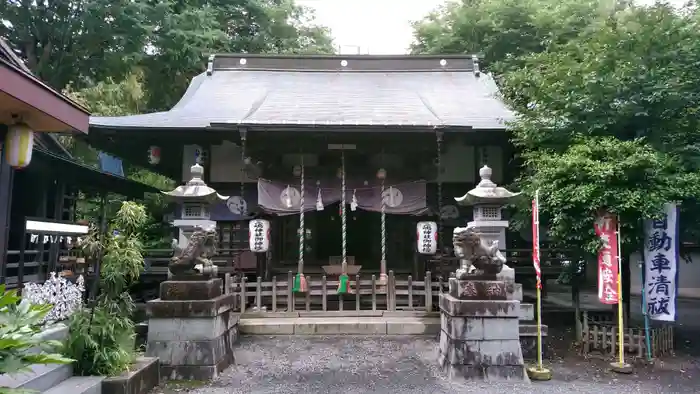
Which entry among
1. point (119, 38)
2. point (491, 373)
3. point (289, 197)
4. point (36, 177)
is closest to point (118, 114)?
point (119, 38)

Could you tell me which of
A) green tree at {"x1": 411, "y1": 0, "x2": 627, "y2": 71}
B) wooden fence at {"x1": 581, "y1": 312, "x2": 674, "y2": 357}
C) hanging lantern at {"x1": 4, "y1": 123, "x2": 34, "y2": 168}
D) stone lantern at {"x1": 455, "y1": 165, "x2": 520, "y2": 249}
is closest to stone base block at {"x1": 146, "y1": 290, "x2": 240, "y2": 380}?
hanging lantern at {"x1": 4, "y1": 123, "x2": 34, "y2": 168}

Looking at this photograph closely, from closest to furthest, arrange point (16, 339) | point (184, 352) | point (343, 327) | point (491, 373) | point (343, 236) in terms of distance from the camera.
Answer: point (16, 339)
point (491, 373)
point (184, 352)
point (343, 327)
point (343, 236)

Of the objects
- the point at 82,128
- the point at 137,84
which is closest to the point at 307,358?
the point at 82,128

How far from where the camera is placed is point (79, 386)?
17.2 ft

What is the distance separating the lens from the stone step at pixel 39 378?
177 inches

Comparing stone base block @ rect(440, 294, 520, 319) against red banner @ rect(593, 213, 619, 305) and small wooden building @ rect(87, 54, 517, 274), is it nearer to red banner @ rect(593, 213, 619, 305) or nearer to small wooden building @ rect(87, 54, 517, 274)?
red banner @ rect(593, 213, 619, 305)

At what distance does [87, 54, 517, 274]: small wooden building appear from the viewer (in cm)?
1159

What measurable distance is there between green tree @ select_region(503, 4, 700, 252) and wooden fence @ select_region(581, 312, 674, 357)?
1503mm

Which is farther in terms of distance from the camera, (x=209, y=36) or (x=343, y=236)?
(x=209, y=36)

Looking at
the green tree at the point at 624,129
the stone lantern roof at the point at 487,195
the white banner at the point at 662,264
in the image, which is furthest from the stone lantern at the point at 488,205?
the white banner at the point at 662,264

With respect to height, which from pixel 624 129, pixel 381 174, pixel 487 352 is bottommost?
pixel 487 352

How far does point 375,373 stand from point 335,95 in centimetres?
934

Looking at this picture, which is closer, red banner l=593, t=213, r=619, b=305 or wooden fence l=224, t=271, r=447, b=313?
red banner l=593, t=213, r=619, b=305

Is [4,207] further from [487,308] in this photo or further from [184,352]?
[487,308]
